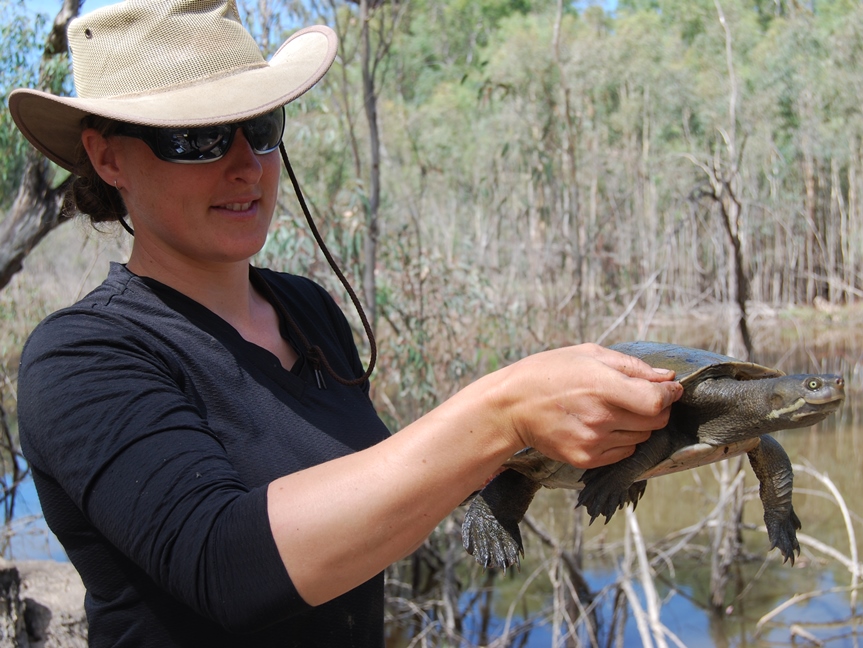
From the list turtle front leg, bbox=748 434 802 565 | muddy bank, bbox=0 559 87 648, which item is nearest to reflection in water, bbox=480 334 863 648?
muddy bank, bbox=0 559 87 648

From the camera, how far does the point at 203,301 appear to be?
137 cm

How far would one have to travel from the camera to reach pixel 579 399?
1.02 meters

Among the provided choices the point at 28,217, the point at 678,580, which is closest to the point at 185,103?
the point at 28,217

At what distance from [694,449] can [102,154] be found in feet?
3.50

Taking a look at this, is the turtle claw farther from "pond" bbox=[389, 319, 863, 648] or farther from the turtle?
"pond" bbox=[389, 319, 863, 648]

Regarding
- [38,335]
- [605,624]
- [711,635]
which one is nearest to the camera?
[38,335]

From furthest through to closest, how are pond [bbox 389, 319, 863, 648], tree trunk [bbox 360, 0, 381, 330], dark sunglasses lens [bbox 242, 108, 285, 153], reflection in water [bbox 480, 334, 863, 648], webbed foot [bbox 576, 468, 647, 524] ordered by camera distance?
reflection in water [bbox 480, 334, 863, 648] → pond [bbox 389, 319, 863, 648] → tree trunk [bbox 360, 0, 381, 330] → webbed foot [bbox 576, 468, 647, 524] → dark sunglasses lens [bbox 242, 108, 285, 153]

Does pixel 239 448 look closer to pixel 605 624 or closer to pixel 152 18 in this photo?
pixel 152 18

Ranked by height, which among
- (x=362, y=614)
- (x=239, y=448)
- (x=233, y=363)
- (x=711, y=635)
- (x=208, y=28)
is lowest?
(x=711, y=635)

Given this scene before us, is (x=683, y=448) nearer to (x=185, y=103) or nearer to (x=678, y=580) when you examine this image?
(x=185, y=103)

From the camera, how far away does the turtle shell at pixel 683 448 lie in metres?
1.41

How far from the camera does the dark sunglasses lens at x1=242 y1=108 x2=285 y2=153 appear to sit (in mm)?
1282

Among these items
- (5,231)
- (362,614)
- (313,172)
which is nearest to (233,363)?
(362,614)

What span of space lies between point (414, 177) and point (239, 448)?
14.1 meters
